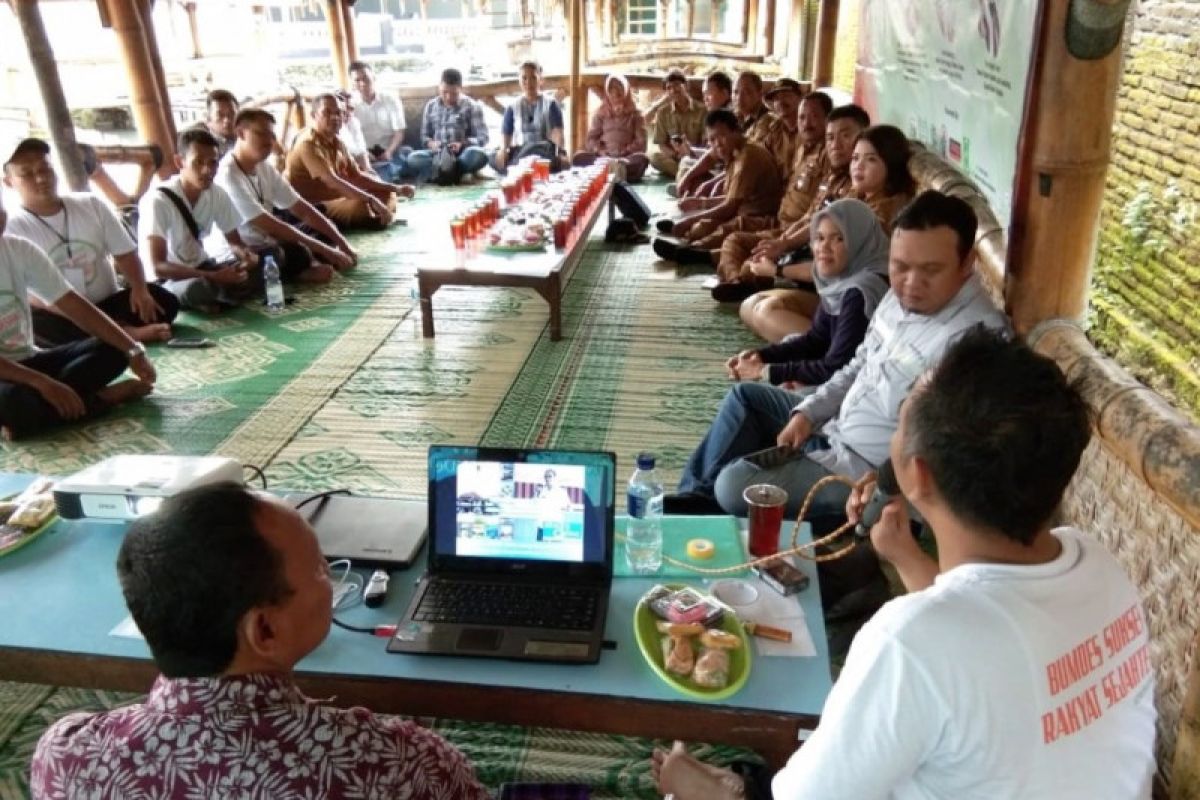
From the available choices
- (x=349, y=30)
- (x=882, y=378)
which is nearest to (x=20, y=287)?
(x=882, y=378)

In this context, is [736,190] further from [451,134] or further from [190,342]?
[451,134]

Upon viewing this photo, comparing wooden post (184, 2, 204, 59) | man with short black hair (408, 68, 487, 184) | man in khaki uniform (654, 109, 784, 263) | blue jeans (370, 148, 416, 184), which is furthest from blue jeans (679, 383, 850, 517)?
wooden post (184, 2, 204, 59)

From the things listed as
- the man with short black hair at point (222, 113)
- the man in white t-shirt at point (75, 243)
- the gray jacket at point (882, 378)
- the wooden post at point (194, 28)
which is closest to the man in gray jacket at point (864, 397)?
the gray jacket at point (882, 378)

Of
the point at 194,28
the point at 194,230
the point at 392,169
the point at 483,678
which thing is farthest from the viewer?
the point at 194,28

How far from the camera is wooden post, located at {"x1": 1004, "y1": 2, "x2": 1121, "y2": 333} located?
2.08 metres

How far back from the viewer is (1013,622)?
0.91 metres

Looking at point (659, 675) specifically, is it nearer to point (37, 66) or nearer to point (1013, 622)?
point (1013, 622)

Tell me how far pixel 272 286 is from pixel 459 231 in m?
1.12

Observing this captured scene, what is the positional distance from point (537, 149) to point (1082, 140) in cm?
650

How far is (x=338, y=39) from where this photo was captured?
8492 millimetres

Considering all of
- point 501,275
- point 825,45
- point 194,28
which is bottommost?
point 501,275

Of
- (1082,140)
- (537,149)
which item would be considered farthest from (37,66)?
(1082,140)

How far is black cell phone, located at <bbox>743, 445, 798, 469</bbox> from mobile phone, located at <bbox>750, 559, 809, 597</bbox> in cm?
81

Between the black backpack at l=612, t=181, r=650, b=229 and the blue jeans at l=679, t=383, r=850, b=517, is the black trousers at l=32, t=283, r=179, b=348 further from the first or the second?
the black backpack at l=612, t=181, r=650, b=229
